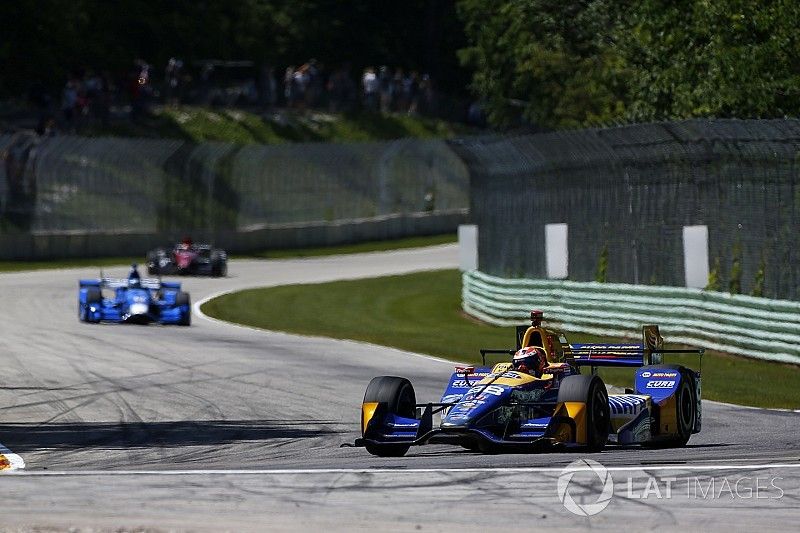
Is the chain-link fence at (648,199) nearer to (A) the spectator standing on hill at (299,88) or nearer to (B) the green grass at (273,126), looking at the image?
(B) the green grass at (273,126)

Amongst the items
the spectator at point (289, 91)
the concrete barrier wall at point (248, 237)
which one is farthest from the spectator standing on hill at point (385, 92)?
the concrete barrier wall at point (248, 237)

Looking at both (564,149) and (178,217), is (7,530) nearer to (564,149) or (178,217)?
(564,149)

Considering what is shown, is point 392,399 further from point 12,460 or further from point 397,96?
point 397,96

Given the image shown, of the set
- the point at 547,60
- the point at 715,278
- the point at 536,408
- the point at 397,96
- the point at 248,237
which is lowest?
the point at 248,237

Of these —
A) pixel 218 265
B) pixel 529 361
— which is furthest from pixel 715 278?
pixel 218 265

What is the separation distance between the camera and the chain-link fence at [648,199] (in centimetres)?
2188

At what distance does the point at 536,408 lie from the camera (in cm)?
1298

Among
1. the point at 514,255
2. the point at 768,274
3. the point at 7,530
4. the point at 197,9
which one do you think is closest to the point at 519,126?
the point at 197,9

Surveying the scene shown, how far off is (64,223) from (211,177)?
4.67 meters

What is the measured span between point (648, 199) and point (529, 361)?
12.6 meters

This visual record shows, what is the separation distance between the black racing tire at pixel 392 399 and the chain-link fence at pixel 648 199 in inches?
362

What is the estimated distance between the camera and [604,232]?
26.6m

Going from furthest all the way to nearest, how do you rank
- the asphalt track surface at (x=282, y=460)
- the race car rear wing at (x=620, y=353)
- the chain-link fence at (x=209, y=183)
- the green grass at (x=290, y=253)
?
the green grass at (x=290, y=253)
the chain-link fence at (x=209, y=183)
the race car rear wing at (x=620, y=353)
the asphalt track surface at (x=282, y=460)

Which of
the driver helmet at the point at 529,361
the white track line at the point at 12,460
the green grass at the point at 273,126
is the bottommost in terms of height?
the white track line at the point at 12,460
